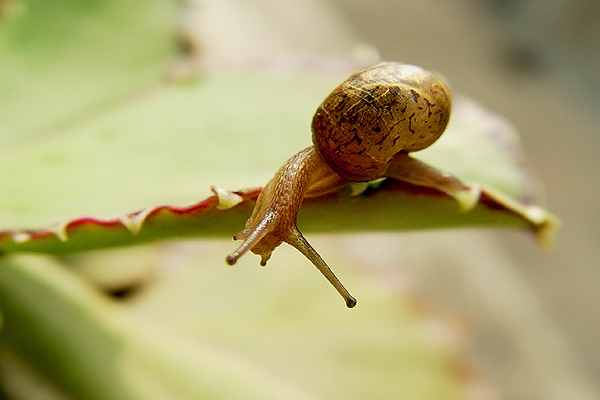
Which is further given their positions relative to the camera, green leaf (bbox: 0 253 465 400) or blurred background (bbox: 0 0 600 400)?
blurred background (bbox: 0 0 600 400)

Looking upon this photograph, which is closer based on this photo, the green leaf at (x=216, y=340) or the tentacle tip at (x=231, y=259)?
the tentacle tip at (x=231, y=259)

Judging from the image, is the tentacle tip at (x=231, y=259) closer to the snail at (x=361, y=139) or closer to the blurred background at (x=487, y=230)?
the snail at (x=361, y=139)

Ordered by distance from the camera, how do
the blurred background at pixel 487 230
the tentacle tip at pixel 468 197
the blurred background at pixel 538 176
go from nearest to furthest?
1. the tentacle tip at pixel 468 197
2. the blurred background at pixel 487 230
3. the blurred background at pixel 538 176

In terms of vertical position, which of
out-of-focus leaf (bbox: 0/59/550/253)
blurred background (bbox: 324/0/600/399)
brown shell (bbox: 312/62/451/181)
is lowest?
blurred background (bbox: 324/0/600/399)

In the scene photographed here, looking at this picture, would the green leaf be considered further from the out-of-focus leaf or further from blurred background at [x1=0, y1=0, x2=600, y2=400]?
the out-of-focus leaf

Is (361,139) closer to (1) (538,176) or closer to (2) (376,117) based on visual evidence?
(2) (376,117)

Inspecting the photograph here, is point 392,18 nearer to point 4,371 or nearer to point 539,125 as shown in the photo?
point 539,125

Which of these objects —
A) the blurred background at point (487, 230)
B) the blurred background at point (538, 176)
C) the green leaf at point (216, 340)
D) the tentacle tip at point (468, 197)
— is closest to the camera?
the tentacle tip at point (468, 197)

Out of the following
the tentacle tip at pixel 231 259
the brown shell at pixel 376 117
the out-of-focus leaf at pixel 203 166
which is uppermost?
the brown shell at pixel 376 117

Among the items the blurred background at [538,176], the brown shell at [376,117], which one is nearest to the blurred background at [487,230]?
the blurred background at [538,176]

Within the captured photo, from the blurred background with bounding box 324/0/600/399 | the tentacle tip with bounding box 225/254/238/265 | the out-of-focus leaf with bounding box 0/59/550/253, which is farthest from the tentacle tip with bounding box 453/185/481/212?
the blurred background with bounding box 324/0/600/399

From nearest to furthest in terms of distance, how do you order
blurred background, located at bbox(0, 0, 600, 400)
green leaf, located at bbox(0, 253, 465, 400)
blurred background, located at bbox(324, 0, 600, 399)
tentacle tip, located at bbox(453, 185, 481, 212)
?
tentacle tip, located at bbox(453, 185, 481, 212), green leaf, located at bbox(0, 253, 465, 400), blurred background, located at bbox(0, 0, 600, 400), blurred background, located at bbox(324, 0, 600, 399)
